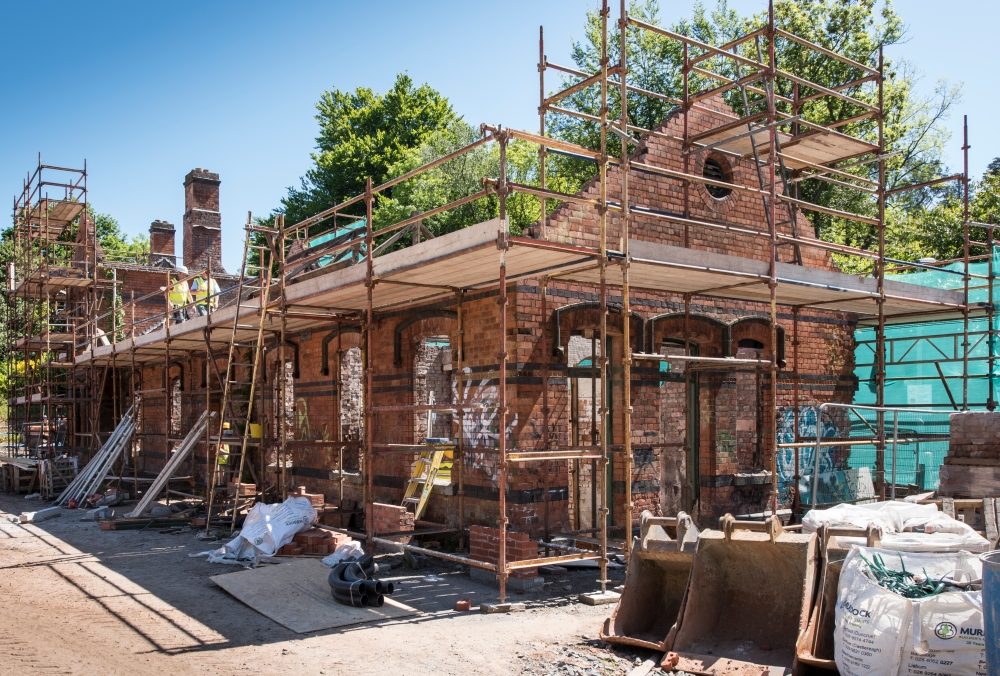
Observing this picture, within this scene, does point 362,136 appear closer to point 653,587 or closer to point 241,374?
point 241,374

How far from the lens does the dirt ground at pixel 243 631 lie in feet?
21.9

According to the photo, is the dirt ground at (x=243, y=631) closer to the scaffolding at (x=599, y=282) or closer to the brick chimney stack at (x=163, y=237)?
the scaffolding at (x=599, y=282)

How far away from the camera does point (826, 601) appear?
6496 millimetres

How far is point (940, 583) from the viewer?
5996 mm

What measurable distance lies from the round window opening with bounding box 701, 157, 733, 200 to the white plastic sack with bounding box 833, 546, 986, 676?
8.53 metres

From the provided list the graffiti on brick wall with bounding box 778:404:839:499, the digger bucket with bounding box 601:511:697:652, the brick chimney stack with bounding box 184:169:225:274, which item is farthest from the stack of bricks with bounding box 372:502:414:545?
the brick chimney stack with bounding box 184:169:225:274

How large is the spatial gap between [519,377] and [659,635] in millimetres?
4227

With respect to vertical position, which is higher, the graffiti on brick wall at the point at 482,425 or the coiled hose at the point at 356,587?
the graffiti on brick wall at the point at 482,425

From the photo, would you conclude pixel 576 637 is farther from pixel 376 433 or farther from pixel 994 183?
pixel 994 183

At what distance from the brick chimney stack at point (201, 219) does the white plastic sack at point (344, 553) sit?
1934 centimetres

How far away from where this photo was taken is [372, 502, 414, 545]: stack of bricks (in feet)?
36.9

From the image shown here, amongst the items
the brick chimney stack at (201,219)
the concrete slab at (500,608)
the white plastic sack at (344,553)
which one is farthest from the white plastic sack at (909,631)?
the brick chimney stack at (201,219)

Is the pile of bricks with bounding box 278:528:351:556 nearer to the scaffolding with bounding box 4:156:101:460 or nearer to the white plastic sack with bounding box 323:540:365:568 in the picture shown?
the white plastic sack with bounding box 323:540:365:568

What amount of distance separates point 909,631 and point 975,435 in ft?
18.6
